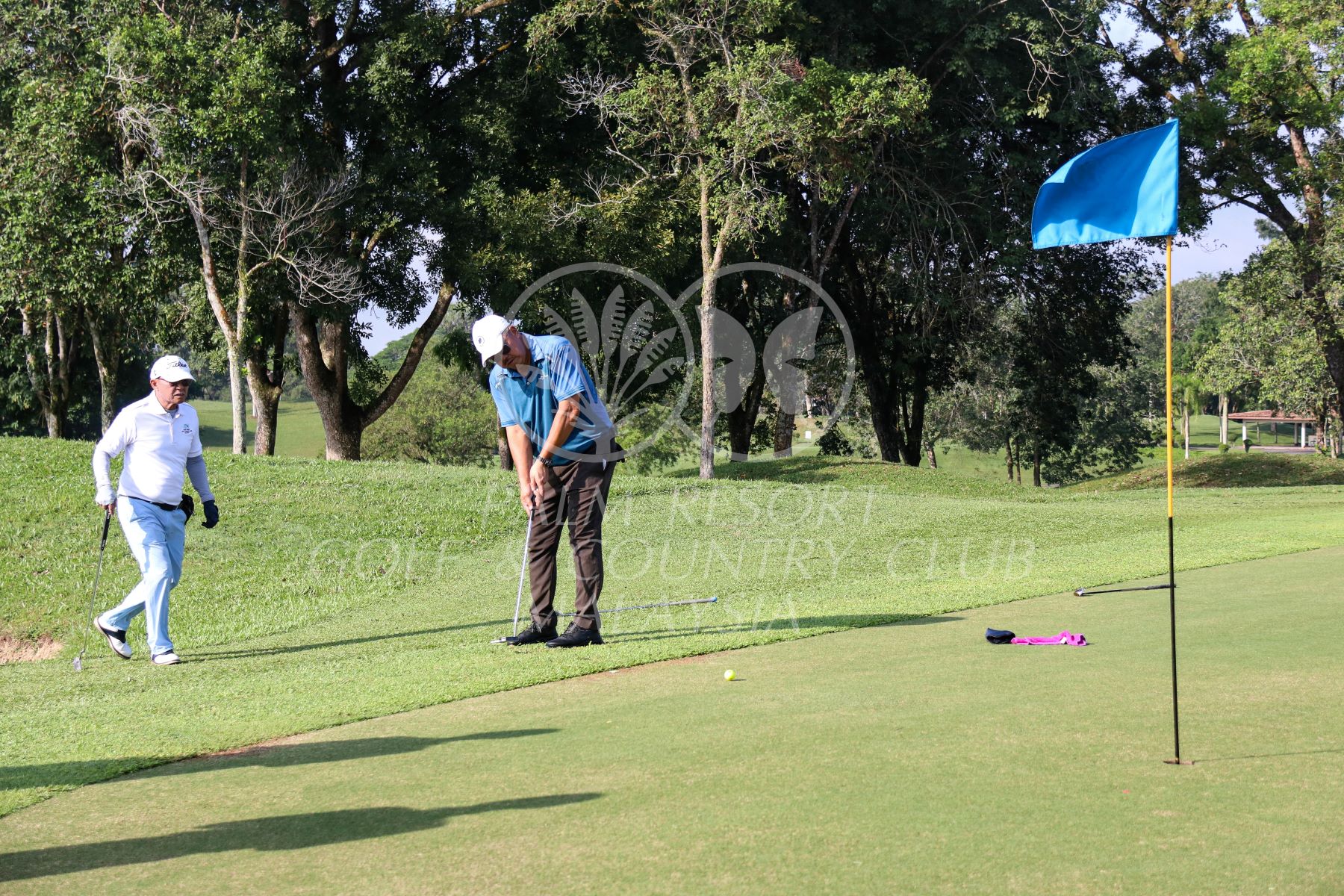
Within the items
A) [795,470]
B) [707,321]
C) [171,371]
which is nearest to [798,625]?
[171,371]

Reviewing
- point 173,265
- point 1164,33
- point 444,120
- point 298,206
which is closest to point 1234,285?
point 1164,33

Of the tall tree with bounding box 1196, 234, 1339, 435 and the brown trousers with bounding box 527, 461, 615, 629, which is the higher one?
the tall tree with bounding box 1196, 234, 1339, 435

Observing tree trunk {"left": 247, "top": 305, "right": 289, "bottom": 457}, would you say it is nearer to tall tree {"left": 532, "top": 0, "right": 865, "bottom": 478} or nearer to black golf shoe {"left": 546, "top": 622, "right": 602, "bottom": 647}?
tall tree {"left": 532, "top": 0, "right": 865, "bottom": 478}

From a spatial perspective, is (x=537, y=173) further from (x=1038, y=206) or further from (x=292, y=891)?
(x=292, y=891)

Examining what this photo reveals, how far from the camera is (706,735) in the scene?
5.99 meters

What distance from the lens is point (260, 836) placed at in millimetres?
4629

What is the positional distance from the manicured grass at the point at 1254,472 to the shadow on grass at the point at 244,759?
1262 inches

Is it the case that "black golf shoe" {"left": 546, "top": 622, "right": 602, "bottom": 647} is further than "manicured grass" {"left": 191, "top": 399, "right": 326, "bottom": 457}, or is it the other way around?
"manicured grass" {"left": 191, "top": 399, "right": 326, "bottom": 457}

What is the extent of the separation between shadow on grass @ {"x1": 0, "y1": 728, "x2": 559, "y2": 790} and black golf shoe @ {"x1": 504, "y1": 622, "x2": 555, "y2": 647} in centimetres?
317

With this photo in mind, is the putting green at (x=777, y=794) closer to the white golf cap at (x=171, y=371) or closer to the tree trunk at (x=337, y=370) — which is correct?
the white golf cap at (x=171, y=371)

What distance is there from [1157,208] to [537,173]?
94.4 feet

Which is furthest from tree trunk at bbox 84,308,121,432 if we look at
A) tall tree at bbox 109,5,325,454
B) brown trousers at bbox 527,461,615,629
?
brown trousers at bbox 527,461,615,629

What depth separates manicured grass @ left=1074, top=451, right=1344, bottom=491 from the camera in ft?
116

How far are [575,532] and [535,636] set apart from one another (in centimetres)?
104
